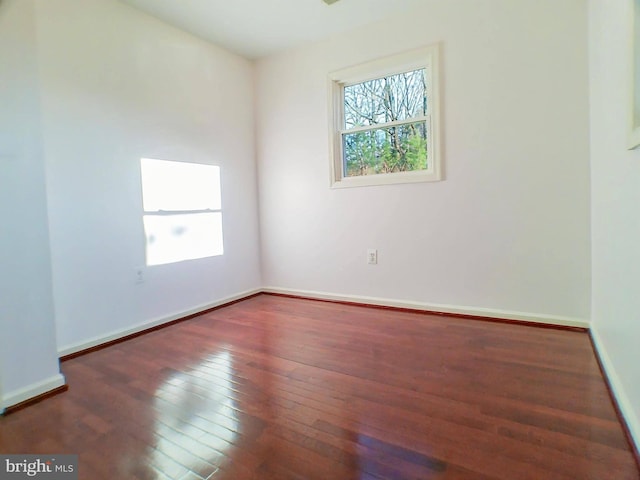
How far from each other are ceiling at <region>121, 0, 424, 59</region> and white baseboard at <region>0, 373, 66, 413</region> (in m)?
2.79

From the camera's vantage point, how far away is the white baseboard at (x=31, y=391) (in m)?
1.60

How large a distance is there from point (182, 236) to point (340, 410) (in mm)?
2231

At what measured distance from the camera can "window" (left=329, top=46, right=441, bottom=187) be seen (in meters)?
2.85

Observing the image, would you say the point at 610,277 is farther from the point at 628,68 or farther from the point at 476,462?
the point at 476,462

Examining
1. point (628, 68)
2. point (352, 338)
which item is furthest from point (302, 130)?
point (628, 68)

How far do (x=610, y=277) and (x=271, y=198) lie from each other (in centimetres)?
303

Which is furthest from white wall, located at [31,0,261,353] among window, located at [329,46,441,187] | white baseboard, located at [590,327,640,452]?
white baseboard, located at [590,327,640,452]

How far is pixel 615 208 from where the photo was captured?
1.55 metres

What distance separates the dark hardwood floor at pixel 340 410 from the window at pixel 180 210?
885mm

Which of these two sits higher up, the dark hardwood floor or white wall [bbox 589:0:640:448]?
white wall [bbox 589:0:640:448]

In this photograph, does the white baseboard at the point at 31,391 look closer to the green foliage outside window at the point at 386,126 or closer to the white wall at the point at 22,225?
the white wall at the point at 22,225

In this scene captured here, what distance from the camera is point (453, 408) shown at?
150 centimetres

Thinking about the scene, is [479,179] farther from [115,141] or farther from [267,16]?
[115,141]

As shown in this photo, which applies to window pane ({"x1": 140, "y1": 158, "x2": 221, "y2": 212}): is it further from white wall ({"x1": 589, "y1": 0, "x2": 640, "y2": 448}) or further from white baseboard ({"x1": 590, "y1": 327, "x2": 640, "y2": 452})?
white baseboard ({"x1": 590, "y1": 327, "x2": 640, "y2": 452})
